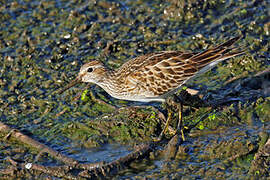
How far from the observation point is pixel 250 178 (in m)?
7.12

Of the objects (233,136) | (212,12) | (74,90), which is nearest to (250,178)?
(233,136)

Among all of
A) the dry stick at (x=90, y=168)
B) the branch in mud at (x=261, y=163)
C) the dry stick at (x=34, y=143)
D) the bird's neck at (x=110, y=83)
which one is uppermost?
the bird's neck at (x=110, y=83)

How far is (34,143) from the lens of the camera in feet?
28.4

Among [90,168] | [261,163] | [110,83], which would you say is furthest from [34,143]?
[261,163]

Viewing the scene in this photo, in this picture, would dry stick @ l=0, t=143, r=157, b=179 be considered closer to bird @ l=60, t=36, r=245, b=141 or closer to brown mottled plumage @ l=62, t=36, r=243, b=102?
bird @ l=60, t=36, r=245, b=141

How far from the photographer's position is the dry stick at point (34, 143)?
8093 millimetres

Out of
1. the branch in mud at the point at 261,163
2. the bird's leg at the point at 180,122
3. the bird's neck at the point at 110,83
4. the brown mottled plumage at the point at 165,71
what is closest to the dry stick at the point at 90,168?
the bird's leg at the point at 180,122

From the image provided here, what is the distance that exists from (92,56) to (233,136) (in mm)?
4494

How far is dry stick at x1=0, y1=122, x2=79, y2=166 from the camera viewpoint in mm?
8093

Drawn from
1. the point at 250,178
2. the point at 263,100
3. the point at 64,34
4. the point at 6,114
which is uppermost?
the point at 64,34

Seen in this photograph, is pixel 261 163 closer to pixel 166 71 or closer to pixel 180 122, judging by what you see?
pixel 180 122

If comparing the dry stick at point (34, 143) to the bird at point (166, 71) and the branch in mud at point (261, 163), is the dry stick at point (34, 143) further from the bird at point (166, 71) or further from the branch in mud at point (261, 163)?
the branch in mud at point (261, 163)

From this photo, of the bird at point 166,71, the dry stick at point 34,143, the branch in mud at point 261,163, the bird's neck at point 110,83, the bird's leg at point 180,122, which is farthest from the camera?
the bird's neck at point 110,83

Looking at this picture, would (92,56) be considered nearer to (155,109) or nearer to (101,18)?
(101,18)
